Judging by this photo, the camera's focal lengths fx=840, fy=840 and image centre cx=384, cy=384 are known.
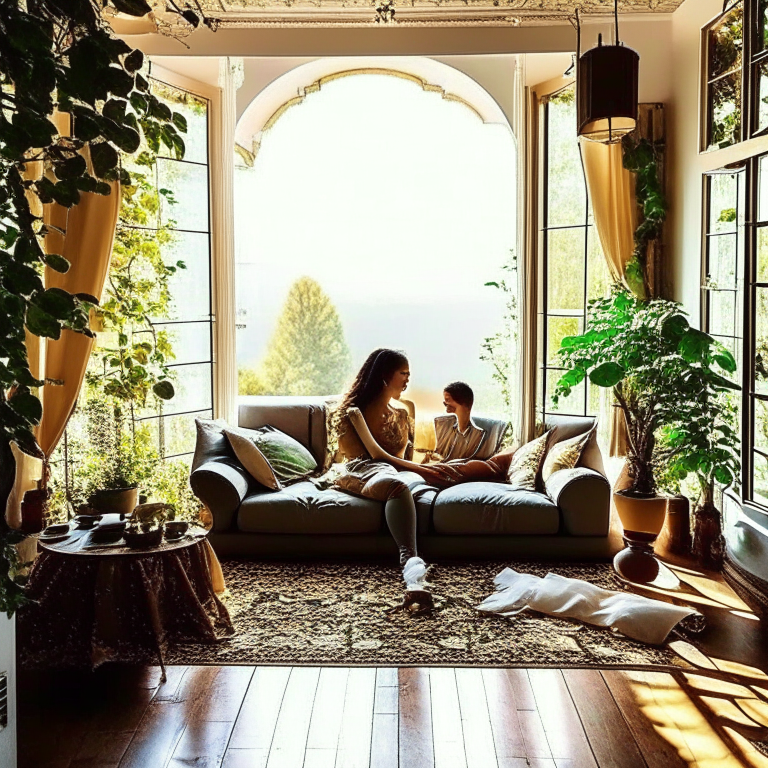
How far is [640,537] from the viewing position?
14.3ft

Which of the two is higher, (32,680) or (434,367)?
(434,367)

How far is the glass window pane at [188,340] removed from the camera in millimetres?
5633

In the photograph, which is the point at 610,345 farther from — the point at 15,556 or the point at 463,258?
the point at 463,258

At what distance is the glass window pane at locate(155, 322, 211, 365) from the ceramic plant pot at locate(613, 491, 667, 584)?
3.02 metres

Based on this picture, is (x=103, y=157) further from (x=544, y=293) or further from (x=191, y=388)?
(x=544, y=293)

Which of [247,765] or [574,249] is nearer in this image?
[247,765]

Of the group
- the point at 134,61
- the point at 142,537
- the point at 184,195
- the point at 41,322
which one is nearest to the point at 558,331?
the point at 184,195

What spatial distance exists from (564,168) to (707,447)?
2.42m

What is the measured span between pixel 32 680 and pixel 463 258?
8.05 m

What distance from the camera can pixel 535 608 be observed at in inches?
156

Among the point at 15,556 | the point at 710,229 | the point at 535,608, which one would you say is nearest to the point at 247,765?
the point at 15,556

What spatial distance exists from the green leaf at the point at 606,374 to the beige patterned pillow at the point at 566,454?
86 centimetres

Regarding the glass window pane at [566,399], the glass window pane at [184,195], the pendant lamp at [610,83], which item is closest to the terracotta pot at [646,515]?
the glass window pane at [566,399]

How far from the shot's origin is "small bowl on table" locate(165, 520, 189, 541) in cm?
358
